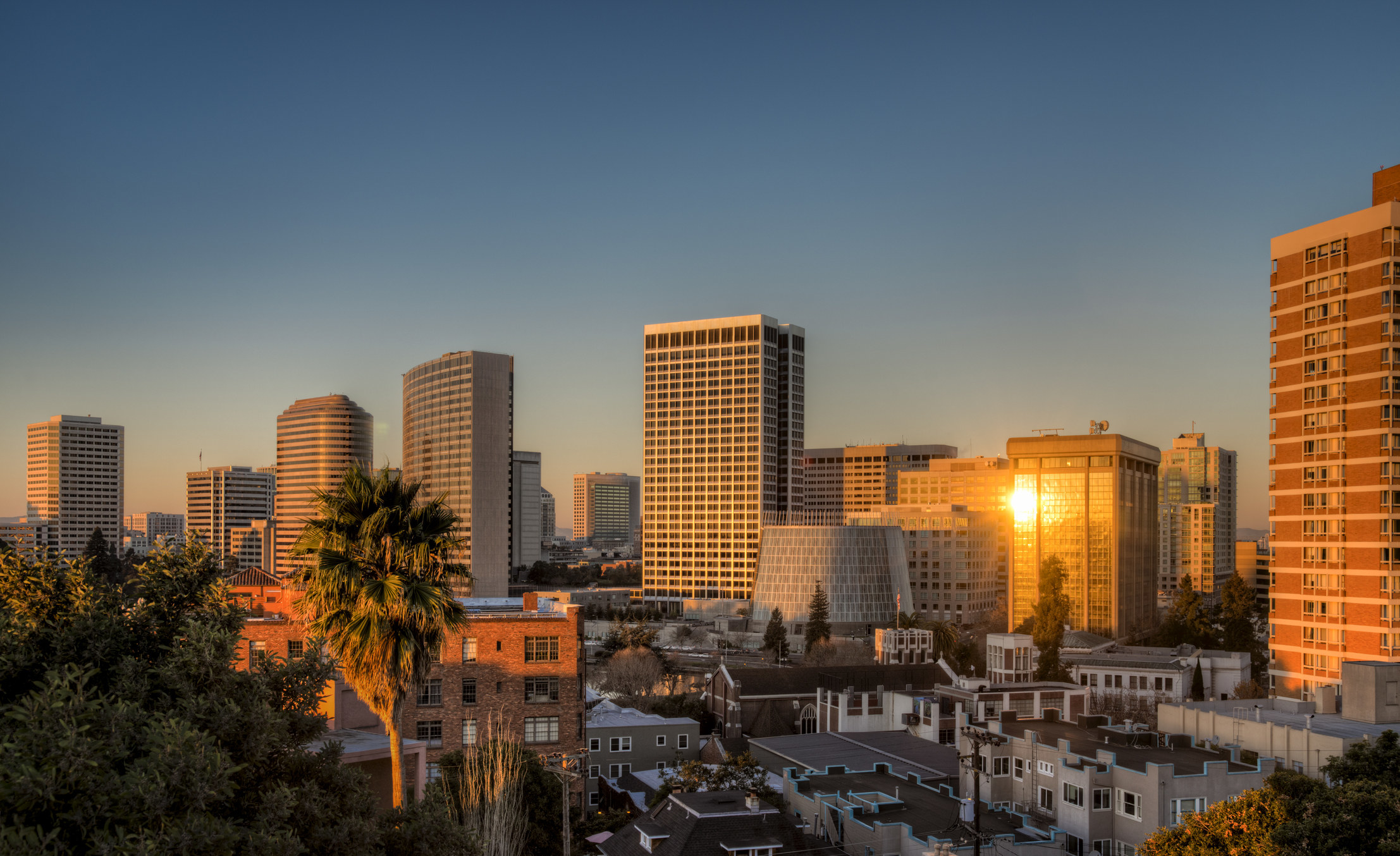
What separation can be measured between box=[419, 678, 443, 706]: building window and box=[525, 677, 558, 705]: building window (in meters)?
4.19

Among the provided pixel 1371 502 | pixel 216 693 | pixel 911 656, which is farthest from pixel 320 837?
pixel 911 656

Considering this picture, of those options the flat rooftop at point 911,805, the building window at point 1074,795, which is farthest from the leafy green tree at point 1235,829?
the building window at point 1074,795

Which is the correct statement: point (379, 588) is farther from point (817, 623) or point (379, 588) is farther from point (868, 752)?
point (817, 623)

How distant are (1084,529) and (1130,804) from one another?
147 meters

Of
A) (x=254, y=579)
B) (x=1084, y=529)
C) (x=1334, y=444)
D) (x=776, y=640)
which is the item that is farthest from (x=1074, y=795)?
(x=1084, y=529)

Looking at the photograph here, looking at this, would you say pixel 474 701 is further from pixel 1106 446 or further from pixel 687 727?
pixel 1106 446

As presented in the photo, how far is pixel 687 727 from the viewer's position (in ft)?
232

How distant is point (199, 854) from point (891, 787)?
134 ft

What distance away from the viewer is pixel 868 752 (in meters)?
63.5

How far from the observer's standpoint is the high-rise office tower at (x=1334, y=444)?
2817 inches

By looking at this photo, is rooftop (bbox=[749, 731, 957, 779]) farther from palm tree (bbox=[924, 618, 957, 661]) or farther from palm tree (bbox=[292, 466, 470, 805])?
palm tree (bbox=[924, 618, 957, 661])

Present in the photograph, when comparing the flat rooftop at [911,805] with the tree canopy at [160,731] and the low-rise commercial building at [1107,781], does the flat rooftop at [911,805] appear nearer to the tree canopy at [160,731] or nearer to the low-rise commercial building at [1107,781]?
the low-rise commercial building at [1107,781]

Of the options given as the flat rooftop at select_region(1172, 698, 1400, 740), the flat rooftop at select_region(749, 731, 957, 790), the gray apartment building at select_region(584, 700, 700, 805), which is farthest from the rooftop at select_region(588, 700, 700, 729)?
the flat rooftop at select_region(1172, 698, 1400, 740)

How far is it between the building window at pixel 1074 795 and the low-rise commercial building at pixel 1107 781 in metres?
0.04
